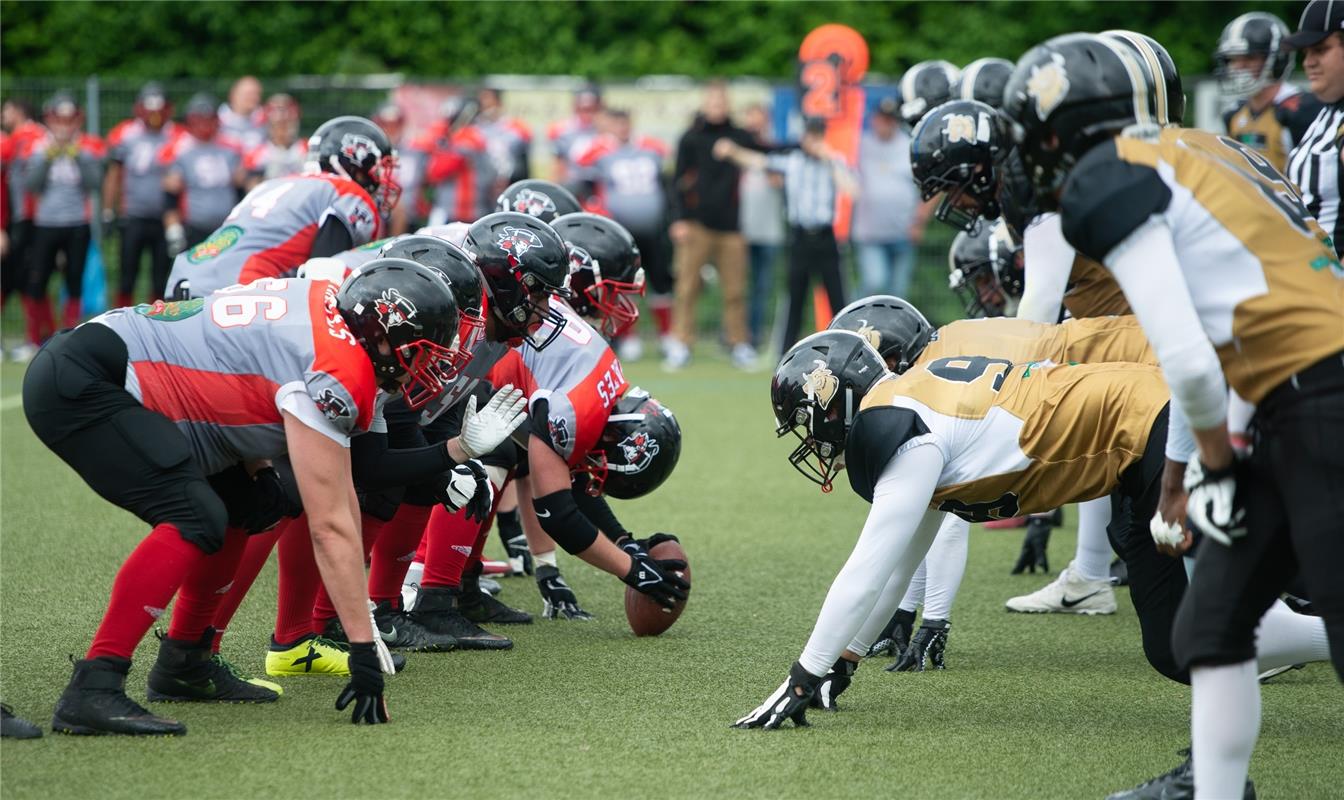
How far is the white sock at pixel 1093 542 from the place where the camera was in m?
5.88

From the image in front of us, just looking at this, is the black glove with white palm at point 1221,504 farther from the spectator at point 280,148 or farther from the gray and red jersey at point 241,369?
the spectator at point 280,148

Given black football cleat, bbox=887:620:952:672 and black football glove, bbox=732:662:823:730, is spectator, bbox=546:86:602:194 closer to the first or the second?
black football cleat, bbox=887:620:952:672

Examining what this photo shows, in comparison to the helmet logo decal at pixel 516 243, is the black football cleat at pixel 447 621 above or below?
below

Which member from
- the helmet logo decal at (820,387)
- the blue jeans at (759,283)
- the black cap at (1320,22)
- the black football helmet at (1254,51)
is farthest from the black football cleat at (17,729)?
the blue jeans at (759,283)

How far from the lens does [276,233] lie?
21.8 ft

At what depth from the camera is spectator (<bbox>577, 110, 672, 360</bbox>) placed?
46.2 feet

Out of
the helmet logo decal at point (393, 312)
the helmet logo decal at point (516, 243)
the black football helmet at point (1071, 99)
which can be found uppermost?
the black football helmet at point (1071, 99)

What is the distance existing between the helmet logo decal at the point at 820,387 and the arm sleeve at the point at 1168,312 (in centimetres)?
140

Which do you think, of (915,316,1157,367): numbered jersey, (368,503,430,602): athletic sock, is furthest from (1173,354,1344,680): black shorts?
(368,503,430,602): athletic sock

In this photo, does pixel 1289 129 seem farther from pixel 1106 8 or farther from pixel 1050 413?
pixel 1106 8

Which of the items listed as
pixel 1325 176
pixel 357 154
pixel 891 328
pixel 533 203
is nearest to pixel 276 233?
Result: pixel 357 154

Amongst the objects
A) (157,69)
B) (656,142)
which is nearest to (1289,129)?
(656,142)

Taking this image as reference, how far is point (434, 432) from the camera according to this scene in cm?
568

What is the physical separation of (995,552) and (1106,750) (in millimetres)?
3040
